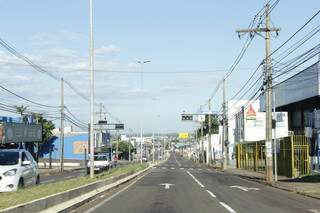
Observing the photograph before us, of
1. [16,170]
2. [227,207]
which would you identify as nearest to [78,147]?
[16,170]

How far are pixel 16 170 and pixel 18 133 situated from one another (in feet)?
128

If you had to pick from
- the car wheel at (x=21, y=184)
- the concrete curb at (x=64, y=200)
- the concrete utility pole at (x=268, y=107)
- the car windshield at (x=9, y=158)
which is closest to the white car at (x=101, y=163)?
the concrete utility pole at (x=268, y=107)

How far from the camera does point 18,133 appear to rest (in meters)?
57.0

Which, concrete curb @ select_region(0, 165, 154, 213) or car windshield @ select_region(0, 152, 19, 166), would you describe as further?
car windshield @ select_region(0, 152, 19, 166)

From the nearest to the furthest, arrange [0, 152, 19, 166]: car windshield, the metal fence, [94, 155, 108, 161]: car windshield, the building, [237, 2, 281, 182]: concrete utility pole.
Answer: [0, 152, 19, 166]: car windshield < [237, 2, 281, 182]: concrete utility pole < the building < the metal fence < [94, 155, 108, 161]: car windshield

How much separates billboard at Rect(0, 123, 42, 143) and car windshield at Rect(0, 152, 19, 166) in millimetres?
33110

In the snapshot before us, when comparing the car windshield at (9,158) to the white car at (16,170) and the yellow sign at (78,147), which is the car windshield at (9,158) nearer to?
the white car at (16,170)

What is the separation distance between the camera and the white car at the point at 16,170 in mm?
18688

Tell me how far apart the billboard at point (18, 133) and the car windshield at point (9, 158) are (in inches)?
1304

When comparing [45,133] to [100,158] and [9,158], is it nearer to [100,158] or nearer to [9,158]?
[100,158]

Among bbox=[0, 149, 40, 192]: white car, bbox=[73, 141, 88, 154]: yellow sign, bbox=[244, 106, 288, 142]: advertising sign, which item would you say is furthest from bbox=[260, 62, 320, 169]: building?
bbox=[73, 141, 88, 154]: yellow sign

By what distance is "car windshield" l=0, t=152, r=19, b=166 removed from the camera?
19.9 metres

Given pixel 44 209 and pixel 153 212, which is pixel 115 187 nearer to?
pixel 153 212

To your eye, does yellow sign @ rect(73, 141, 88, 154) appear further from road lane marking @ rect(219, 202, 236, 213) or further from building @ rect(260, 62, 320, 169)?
road lane marking @ rect(219, 202, 236, 213)
